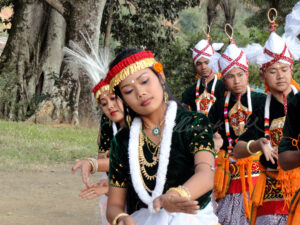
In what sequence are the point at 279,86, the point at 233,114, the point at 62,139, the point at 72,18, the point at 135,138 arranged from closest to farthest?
the point at 135,138 < the point at 279,86 < the point at 233,114 < the point at 62,139 < the point at 72,18

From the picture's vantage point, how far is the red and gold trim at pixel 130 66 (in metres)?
3.17

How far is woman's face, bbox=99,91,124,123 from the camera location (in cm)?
472

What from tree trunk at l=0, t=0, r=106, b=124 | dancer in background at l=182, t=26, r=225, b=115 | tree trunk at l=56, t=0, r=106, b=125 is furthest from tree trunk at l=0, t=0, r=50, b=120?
dancer in background at l=182, t=26, r=225, b=115

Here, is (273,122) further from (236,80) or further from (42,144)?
(42,144)

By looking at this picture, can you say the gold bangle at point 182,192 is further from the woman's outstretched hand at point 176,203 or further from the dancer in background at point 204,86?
the dancer in background at point 204,86

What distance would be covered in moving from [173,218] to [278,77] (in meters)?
2.04

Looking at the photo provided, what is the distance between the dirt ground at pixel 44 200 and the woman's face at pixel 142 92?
13.9 feet

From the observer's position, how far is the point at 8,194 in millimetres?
8586

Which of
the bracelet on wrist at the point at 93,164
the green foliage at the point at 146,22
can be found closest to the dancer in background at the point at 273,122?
the bracelet on wrist at the point at 93,164

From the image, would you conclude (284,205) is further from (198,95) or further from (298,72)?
(298,72)

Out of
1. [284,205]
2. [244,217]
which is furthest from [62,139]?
[284,205]

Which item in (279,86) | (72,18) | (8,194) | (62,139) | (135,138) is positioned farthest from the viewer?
(72,18)

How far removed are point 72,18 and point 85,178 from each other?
43.7 ft

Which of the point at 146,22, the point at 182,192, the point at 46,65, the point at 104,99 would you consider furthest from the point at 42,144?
the point at 182,192
